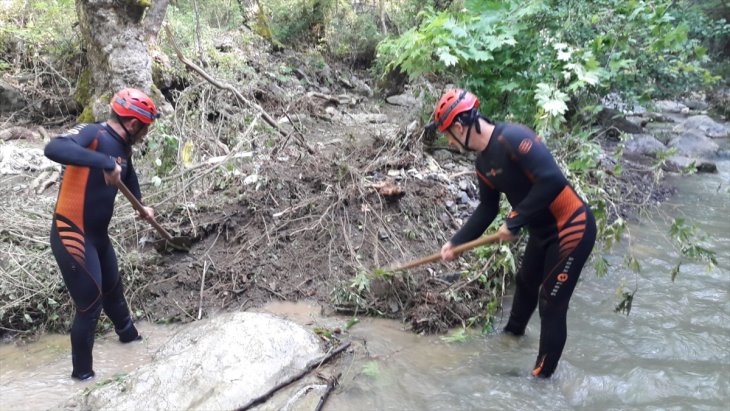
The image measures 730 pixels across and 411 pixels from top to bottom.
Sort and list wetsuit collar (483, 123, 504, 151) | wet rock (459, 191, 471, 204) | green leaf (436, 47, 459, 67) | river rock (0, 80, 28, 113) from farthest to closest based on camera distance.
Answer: river rock (0, 80, 28, 113)
wet rock (459, 191, 471, 204)
green leaf (436, 47, 459, 67)
wetsuit collar (483, 123, 504, 151)

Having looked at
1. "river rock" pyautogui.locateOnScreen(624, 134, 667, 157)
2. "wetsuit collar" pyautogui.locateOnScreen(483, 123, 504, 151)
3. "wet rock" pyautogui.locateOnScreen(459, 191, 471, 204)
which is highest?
"wetsuit collar" pyautogui.locateOnScreen(483, 123, 504, 151)

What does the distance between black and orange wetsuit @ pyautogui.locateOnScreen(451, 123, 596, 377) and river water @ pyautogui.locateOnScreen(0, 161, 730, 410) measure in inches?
12.5

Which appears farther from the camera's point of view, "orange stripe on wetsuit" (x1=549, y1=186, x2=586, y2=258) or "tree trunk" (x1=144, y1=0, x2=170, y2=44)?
"tree trunk" (x1=144, y1=0, x2=170, y2=44)

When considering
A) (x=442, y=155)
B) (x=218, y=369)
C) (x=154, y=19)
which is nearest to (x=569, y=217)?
(x=218, y=369)

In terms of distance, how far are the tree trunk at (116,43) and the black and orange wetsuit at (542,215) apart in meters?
5.65

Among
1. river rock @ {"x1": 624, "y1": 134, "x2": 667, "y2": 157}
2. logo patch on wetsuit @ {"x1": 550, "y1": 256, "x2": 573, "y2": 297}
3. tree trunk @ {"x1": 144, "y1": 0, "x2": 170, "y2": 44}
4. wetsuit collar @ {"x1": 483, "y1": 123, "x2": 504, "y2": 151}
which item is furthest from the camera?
river rock @ {"x1": 624, "y1": 134, "x2": 667, "y2": 157}

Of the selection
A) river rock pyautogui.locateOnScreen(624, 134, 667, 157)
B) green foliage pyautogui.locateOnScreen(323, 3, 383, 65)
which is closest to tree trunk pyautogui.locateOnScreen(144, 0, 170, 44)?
green foliage pyautogui.locateOnScreen(323, 3, 383, 65)

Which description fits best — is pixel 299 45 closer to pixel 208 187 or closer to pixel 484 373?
pixel 208 187

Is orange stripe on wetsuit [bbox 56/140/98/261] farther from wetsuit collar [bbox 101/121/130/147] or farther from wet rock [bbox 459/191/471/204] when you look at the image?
wet rock [bbox 459/191/471/204]

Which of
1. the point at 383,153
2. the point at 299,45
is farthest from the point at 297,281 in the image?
the point at 299,45

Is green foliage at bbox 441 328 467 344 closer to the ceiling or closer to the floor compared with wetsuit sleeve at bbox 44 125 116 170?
closer to the floor

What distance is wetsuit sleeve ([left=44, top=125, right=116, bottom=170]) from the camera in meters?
2.94

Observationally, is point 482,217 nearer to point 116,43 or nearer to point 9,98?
point 116,43

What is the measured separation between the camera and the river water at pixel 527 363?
3199 millimetres
